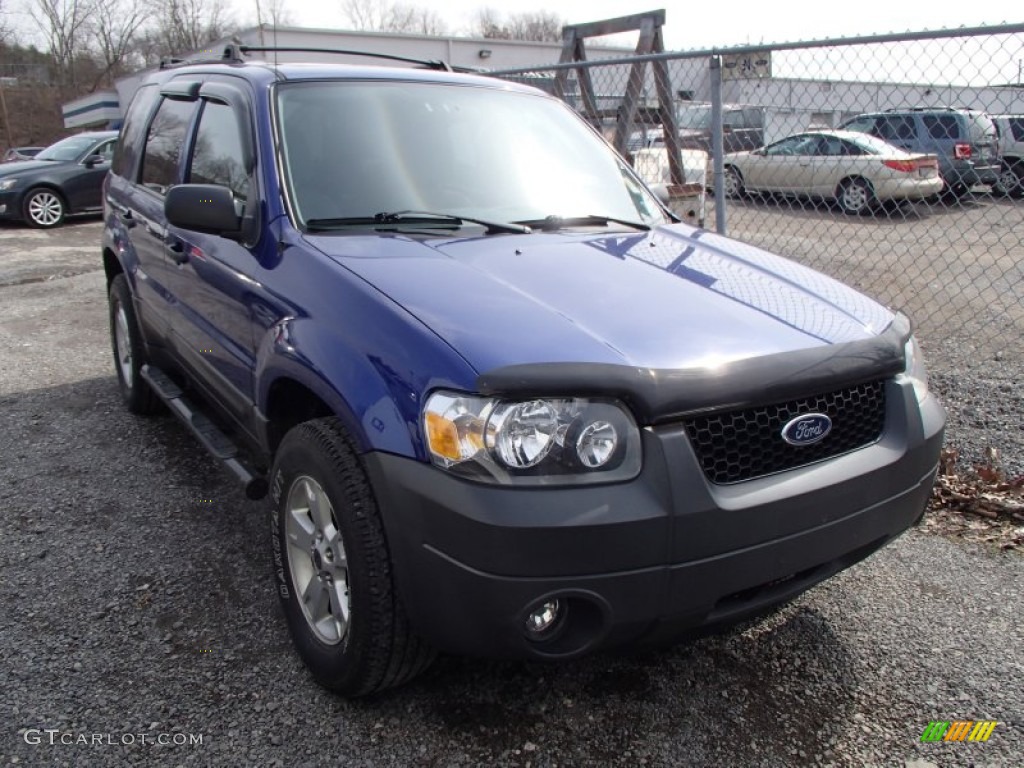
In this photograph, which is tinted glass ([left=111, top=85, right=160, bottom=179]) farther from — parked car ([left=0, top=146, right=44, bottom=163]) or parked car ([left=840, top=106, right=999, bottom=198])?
parked car ([left=0, top=146, right=44, bottom=163])

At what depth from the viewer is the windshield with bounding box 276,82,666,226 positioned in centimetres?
299

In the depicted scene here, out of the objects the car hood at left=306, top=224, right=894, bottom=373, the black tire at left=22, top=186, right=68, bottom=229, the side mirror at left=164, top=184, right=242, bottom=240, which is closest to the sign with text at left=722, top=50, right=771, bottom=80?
the car hood at left=306, top=224, right=894, bottom=373

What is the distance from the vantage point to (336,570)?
7.83 feet

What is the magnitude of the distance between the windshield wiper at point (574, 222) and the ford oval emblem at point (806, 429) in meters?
1.29

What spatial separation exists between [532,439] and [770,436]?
64cm

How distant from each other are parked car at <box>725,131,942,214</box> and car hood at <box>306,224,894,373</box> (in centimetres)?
372

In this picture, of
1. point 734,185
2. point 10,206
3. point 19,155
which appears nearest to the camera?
point 734,185

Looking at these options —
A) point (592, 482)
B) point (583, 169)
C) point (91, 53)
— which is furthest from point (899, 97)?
point (91, 53)

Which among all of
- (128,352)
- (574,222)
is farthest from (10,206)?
(574,222)

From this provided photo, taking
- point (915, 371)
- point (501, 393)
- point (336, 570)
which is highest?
point (501, 393)

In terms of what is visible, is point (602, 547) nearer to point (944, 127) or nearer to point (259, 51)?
point (259, 51)

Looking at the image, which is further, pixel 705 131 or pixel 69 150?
pixel 69 150

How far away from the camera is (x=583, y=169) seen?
3584mm

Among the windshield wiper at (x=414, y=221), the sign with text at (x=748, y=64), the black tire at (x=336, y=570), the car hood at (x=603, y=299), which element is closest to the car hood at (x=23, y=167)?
the sign with text at (x=748, y=64)
